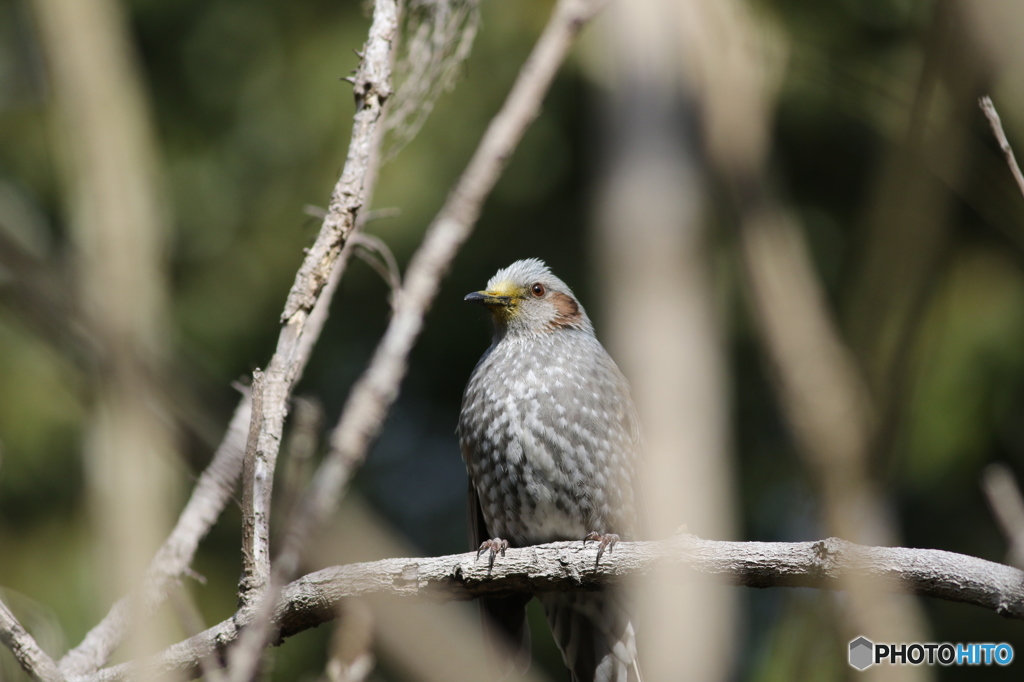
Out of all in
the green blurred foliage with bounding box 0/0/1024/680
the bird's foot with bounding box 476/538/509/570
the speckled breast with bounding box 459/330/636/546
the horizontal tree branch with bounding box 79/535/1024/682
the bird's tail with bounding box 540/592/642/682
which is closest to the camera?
the horizontal tree branch with bounding box 79/535/1024/682

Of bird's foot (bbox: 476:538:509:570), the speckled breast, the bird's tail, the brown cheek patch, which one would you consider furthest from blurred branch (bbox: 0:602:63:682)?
the brown cheek patch

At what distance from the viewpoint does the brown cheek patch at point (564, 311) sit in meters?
4.88

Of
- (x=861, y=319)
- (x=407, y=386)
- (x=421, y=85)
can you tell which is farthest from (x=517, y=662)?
(x=407, y=386)

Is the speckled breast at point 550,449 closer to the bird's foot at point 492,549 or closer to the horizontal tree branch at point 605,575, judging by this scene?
the bird's foot at point 492,549

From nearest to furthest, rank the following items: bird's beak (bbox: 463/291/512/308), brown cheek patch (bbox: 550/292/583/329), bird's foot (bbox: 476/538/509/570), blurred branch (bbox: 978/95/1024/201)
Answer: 1. blurred branch (bbox: 978/95/1024/201)
2. bird's foot (bbox: 476/538/509/570)
3. bird's beak (bbox: 463/291/512/308)
4. brown cheek patch (bbox: 550/292/583/329)

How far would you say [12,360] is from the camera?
6.91 m

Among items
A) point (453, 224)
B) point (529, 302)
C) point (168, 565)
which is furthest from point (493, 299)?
point (168, 565)

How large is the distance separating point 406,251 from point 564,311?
269 centimetres

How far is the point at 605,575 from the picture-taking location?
3.14 meters

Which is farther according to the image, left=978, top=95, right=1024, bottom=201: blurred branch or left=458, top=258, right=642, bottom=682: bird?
left=458, top=258, right=642, bottom=682: bird

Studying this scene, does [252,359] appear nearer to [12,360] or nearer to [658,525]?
[12,360]

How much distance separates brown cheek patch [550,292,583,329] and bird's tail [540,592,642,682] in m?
1.40

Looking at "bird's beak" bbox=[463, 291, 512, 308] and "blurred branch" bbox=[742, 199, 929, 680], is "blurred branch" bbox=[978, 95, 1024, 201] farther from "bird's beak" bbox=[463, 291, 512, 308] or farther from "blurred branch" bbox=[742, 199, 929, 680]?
"bird's beak" bbox=[463, 291, 512, 308]

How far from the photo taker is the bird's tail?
4.60 meters
